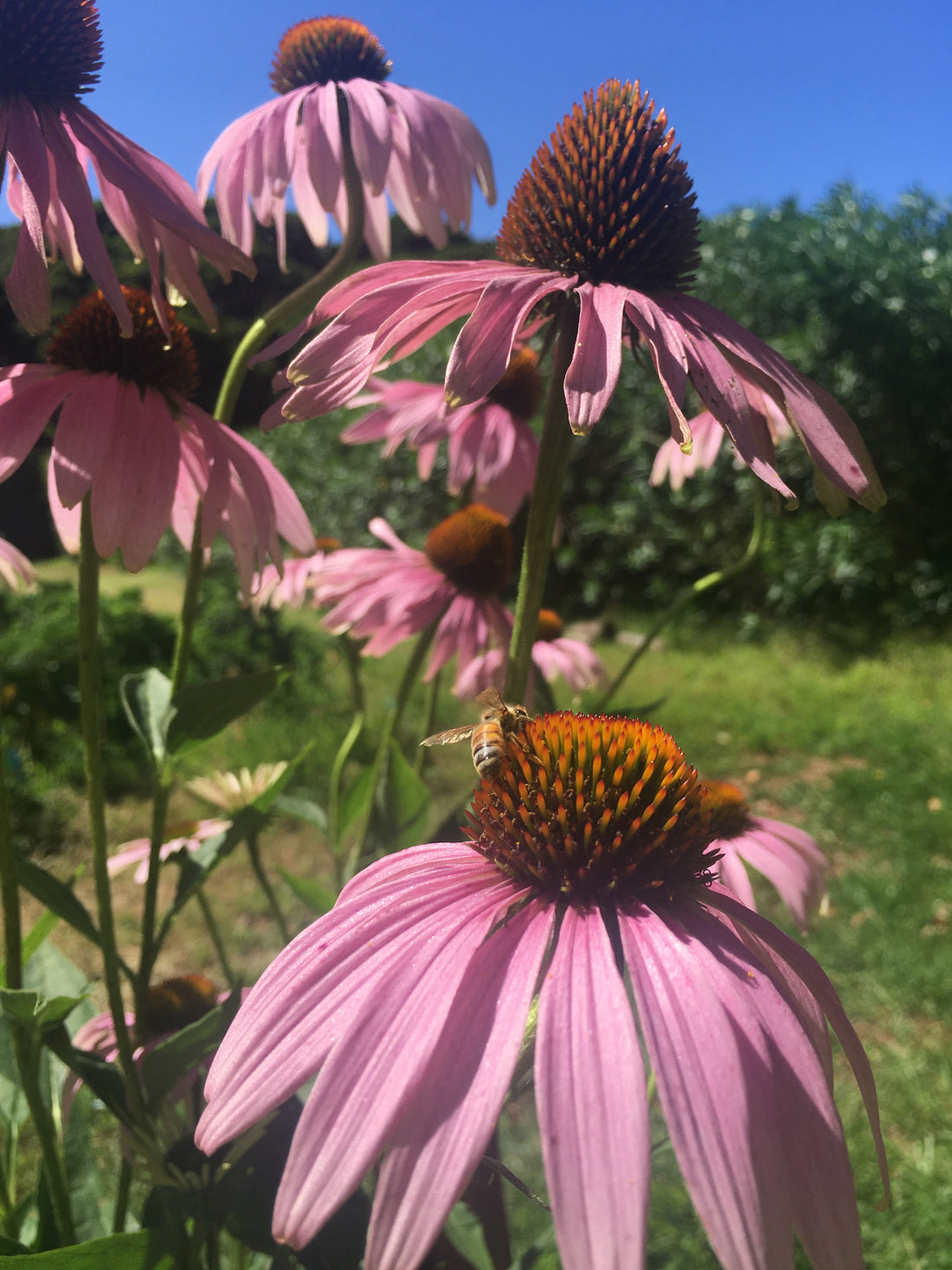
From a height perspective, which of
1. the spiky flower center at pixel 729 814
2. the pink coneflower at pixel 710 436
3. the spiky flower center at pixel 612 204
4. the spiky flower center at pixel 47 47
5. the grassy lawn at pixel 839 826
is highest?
the spiky flower center at pixel 47 47

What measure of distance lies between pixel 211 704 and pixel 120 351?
288 mm

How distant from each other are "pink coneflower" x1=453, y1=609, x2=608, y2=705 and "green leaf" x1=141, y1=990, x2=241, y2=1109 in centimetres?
57

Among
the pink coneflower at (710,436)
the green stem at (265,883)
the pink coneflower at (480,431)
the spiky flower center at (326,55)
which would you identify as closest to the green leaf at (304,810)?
the green stem at (265,883)

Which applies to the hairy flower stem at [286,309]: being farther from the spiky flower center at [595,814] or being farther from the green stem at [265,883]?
the green stem at [265,883]

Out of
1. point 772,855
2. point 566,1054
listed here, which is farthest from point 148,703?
point 772,855

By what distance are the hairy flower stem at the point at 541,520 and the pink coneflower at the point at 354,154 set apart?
1.00 ft

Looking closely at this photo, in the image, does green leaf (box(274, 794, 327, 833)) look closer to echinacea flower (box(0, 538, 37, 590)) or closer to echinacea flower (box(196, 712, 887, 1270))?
echinacea flower (box(0, 538, 37, 590))

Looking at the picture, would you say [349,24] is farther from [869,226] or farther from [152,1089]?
[869,226]

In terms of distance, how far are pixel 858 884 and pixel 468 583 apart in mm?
1581

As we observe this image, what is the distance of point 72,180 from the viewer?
553mm

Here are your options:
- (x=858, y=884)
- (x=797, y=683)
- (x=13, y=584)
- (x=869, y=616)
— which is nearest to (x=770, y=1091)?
(x=13, y=584)

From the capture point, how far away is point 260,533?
661mm

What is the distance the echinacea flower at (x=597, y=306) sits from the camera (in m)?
0.45

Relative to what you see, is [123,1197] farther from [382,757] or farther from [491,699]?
[491,699]
